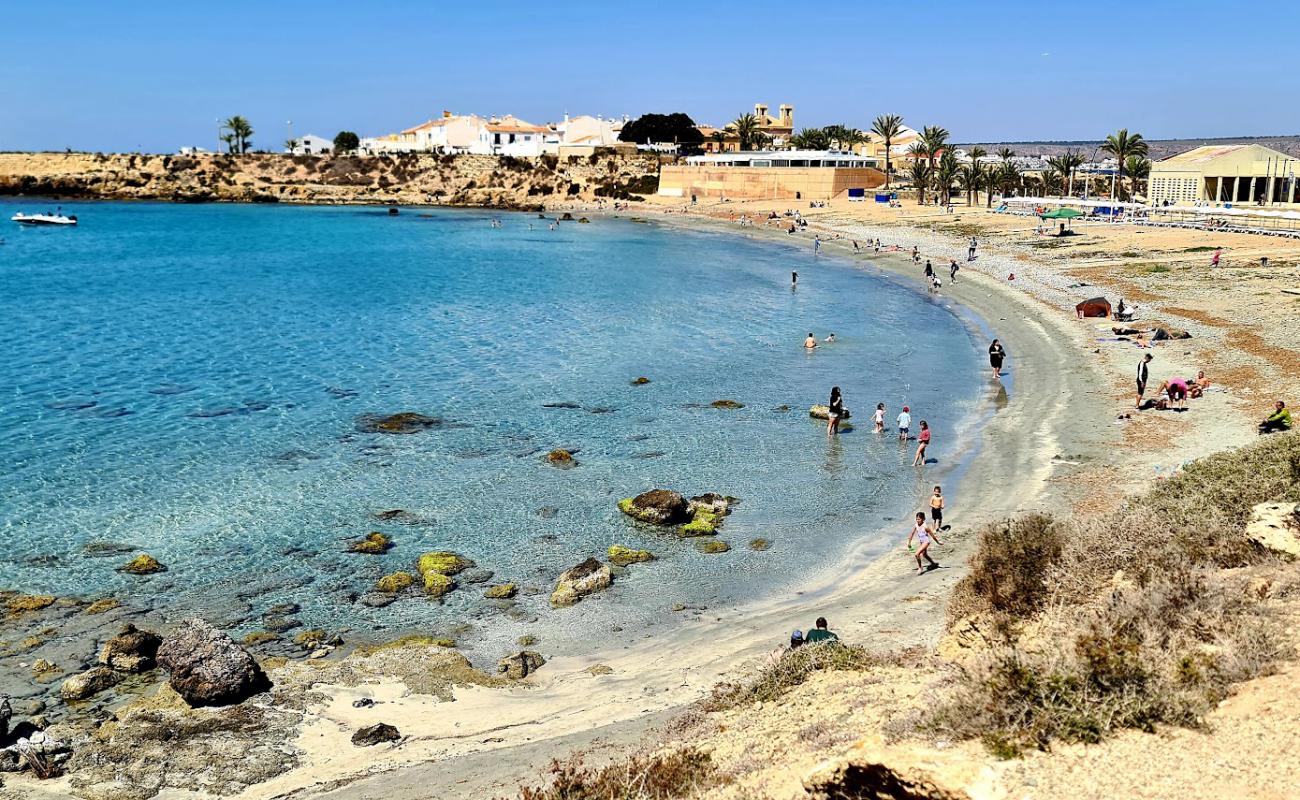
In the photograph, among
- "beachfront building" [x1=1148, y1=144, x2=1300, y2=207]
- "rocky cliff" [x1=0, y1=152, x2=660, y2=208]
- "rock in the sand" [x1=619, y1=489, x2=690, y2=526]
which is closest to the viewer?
"rock in the sand" [x1=619, y1=489, x2=690, y2=526]

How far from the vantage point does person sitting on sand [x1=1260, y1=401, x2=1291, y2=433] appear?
73.1 feet

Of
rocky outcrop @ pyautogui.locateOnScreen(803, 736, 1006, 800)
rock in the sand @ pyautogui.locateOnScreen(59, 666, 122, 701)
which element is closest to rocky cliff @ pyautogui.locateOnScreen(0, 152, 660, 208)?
rock in the sand @ pyautogui.locateOnScreen(59, 666, 122, 701)

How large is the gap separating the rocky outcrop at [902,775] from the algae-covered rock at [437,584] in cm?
1081

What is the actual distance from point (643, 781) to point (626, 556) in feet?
33.1

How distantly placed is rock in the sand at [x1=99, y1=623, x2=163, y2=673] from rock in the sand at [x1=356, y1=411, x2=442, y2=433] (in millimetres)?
13089

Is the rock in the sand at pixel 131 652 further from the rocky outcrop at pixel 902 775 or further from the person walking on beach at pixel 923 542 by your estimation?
the person walking on beach at pixel 923 542

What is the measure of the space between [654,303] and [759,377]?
2034 cm

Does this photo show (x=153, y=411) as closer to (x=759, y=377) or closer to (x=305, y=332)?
(x=305, y=332)

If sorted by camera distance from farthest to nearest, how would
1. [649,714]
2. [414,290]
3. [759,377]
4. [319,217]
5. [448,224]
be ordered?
[319,217], [448,224], [414,290], [759,377], [649,714]

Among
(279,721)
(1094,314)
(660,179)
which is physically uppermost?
(660,179)

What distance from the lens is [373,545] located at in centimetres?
1969

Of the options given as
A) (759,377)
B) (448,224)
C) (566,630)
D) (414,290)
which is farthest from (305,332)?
(448,224)

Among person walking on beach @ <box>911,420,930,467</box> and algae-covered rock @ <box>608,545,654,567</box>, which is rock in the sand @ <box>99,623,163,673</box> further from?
person walking on beach @ <box>911,420,930,467</box>

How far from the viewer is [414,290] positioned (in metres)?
61.4
